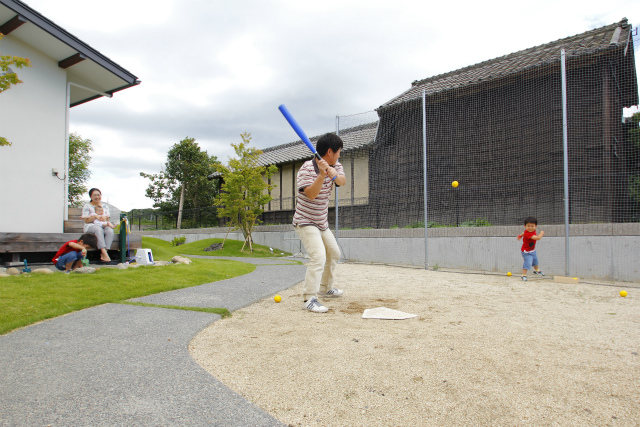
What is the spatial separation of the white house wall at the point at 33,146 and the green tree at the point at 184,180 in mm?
13876

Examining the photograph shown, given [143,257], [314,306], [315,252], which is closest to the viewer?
[314,306]

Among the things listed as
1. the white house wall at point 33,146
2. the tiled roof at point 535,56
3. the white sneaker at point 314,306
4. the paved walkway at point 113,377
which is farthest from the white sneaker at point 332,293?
the white house wall at point 33,146

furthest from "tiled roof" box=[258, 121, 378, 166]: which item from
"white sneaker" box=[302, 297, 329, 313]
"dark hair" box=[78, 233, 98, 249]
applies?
"white sneaker" box=[302, 297, 329, 313]

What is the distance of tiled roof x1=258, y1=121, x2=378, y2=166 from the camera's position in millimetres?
10039

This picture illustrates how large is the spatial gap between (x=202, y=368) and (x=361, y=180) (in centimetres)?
966

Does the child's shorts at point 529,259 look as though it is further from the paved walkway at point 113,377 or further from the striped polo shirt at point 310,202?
the paved walkway at point 113,377

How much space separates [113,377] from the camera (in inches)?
75.7

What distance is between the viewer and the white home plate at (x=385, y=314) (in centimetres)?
330

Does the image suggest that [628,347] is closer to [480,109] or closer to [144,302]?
[144,302]

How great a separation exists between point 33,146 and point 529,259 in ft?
28.8

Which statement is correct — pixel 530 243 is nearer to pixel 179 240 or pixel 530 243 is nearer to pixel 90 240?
pixel 90 240

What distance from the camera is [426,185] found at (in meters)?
7.63

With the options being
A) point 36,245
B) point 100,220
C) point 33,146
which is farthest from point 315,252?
point 33,146

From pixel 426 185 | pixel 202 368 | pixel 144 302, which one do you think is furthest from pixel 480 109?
pixel 202 368
